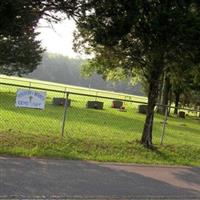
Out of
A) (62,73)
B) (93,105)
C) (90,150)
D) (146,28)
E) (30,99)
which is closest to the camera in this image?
(90,150)

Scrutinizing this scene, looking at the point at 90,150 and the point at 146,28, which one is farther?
the point at 146,28

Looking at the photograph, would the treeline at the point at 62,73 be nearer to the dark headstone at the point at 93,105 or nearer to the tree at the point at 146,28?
the dark headstone at the point at 93,105

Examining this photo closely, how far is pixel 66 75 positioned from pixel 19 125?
159m

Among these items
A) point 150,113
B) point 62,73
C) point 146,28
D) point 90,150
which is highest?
point 62,73

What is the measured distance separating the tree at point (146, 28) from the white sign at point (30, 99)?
2451 mm

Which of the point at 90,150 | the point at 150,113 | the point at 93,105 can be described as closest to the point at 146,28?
the point at 150,113

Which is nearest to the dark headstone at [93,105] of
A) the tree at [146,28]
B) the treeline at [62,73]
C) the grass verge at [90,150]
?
the grass verge at [90,150]

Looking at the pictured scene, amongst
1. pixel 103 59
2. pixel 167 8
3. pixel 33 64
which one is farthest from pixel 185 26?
pixel 33 64

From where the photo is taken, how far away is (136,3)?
1343 centimetres

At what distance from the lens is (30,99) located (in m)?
15.2

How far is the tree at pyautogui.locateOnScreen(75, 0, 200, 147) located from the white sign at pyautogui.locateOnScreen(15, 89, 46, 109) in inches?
96.5

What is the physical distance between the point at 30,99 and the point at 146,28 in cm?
413

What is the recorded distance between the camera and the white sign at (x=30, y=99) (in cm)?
1509

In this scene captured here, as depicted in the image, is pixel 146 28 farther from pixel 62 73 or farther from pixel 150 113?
pixel 62 73
